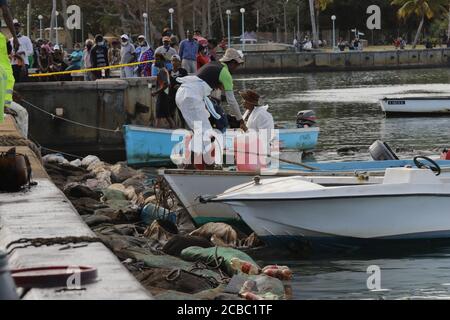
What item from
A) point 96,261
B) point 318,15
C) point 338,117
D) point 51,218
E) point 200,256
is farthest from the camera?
point 318,15

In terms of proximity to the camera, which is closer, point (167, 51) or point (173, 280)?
point (173, 280)

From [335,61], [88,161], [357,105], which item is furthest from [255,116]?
[335,61]

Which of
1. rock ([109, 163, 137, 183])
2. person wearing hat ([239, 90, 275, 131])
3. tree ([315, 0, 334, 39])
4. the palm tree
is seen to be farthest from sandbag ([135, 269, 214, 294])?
the palm tree

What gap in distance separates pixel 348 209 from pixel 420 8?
8501cm

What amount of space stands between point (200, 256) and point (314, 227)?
1.85 m

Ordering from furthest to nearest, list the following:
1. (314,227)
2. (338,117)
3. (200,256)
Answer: (338,117) → (314,227) → (200,256)

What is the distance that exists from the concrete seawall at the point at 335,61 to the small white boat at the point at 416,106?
4581 centimetres

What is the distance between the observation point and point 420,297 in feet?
39.9

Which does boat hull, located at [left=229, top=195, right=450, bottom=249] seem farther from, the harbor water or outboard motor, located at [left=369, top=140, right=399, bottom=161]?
outboard motor, located at [left=369, top=140, right=399, bottom=161]

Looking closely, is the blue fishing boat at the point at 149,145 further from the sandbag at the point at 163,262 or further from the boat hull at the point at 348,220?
the sandbag at the point at 163,262

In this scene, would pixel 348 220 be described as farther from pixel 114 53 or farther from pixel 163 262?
pixel 114 53

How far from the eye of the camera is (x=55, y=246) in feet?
29.6
